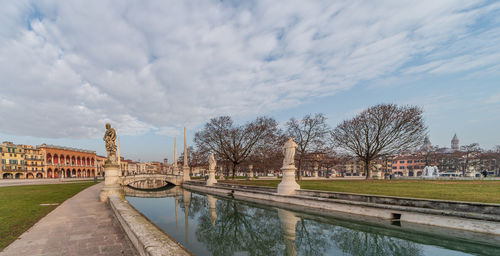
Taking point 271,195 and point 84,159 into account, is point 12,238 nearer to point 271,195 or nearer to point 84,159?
point 271,195

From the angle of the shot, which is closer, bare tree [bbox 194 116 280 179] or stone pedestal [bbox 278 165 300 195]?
stone pedestal [bbox 278 165 300 195]

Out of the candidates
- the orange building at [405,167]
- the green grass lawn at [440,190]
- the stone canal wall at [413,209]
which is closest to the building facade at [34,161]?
the stone canal wall at [413,209]

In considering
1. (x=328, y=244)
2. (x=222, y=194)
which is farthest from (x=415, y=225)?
(x=222, y=194)

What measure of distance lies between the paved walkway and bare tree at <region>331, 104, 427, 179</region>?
3249cm

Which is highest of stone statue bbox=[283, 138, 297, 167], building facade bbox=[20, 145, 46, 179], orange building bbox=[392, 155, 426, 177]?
stone statue bbox=[283, 138, 297, 167]

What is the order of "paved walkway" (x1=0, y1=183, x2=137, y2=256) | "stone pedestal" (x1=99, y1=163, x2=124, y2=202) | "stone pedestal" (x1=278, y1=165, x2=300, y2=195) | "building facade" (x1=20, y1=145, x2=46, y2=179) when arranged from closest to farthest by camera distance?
"paved walkway" (x1=0, y1=183, x2=137, y2=256) < "stone pedestal" (x1=99, y1=163, x2=124, y2=202) < "stone pedestal" (x1=278, y1=165, x2=300, y2=195) < "building facade" (x1=20, y1=145, x2=46, y2=179)

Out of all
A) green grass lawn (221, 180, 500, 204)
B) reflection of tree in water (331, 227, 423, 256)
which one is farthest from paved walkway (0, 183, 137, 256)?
green grass lawn (221, 180, 500, 204)

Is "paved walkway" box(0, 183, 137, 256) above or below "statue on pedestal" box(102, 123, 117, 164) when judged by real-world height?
below

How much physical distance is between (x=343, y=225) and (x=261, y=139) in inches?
1050

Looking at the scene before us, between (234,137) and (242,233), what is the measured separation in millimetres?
27024

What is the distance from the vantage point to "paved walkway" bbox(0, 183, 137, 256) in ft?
16.3

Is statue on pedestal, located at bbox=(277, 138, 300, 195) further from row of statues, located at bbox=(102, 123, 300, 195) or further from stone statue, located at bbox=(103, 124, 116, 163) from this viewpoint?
stone statue, located at bbox=(103, 124, 116, 163)

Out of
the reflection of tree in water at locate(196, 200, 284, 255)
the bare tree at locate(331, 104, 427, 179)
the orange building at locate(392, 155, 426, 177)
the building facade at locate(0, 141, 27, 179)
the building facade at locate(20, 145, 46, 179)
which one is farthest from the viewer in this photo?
the orange building at locate(392, 155, 426, 177)

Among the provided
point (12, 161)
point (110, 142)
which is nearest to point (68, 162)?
point (12, 161)
